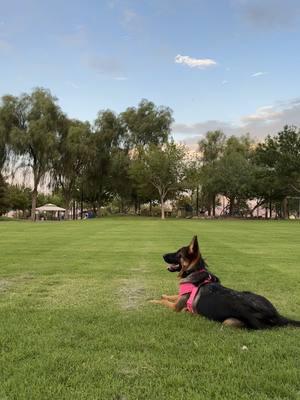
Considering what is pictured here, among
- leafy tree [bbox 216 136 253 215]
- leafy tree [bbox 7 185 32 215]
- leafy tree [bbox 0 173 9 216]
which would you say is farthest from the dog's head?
leafy tree [bbox 7 185 32 215]

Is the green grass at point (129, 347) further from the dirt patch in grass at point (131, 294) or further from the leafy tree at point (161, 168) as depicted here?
the leafy tree at point (161, 168)

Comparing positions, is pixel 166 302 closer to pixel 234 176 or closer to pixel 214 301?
pixel 214 301

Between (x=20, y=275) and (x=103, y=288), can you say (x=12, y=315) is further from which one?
(x=20, y=275)

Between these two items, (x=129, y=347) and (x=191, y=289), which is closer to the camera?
(x=129, y=347)

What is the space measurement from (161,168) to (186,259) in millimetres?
61568

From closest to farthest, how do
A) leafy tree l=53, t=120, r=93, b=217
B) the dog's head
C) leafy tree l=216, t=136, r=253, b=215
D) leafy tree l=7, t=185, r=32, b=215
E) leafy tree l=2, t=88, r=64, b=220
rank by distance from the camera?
the dog's head < leafy tree l=2, t=88, r=64, b=220 < leafy tree l=53, t=120, r=93, b=217 < leafy tree l=216, t=136, r=253, b=215 < leafy tree l=7, t=185, r=32, b=215

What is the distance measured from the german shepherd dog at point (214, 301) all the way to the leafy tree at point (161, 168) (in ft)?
197

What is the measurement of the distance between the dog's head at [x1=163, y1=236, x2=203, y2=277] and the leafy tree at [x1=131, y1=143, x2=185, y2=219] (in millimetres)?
59965

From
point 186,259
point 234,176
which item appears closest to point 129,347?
point 186,259

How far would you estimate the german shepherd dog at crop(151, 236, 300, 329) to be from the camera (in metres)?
5.88

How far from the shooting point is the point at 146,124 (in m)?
72.9

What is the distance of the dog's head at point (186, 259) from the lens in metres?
7.18

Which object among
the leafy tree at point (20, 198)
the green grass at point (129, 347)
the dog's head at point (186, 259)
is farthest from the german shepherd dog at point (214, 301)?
the leafy tree at point (20, 198)

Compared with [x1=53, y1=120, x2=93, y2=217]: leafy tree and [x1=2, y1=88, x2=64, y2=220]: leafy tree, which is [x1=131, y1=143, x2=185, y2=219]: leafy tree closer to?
[x1=53, y1=120, x2=93, y2=217]: leafy tree
